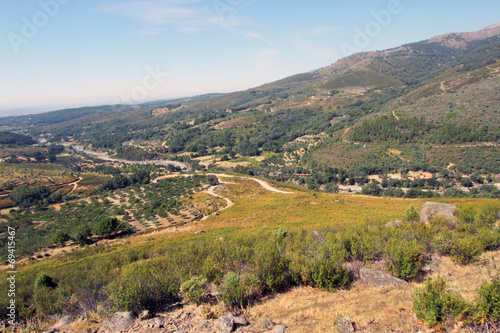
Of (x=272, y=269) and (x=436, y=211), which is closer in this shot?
(x=272, y=269)

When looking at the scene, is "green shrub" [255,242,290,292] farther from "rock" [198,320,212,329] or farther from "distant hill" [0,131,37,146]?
"distant hill" [0,131,37,146]

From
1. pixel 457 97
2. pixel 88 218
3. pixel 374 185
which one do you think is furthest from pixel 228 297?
pixel 457 97

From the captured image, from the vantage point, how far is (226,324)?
9.12 m

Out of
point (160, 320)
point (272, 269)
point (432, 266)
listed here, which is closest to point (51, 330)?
point (160, 320)

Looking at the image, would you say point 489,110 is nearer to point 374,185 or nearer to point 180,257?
point 374,185

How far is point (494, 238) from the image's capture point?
14086mm

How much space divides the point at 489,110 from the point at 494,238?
11088 centimetres

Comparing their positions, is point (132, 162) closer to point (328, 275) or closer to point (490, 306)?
point (328, 275)

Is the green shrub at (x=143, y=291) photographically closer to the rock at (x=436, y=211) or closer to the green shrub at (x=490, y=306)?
the green shrub at (x=490, y=306)

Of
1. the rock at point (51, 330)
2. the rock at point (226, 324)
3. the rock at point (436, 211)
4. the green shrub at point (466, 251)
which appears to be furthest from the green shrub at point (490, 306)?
the rock at point (436, 211)

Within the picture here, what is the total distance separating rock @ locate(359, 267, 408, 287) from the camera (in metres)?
11.6

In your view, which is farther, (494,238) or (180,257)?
(180,257)

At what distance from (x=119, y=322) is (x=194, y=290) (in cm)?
328

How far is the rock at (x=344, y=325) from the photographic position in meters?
8.25
